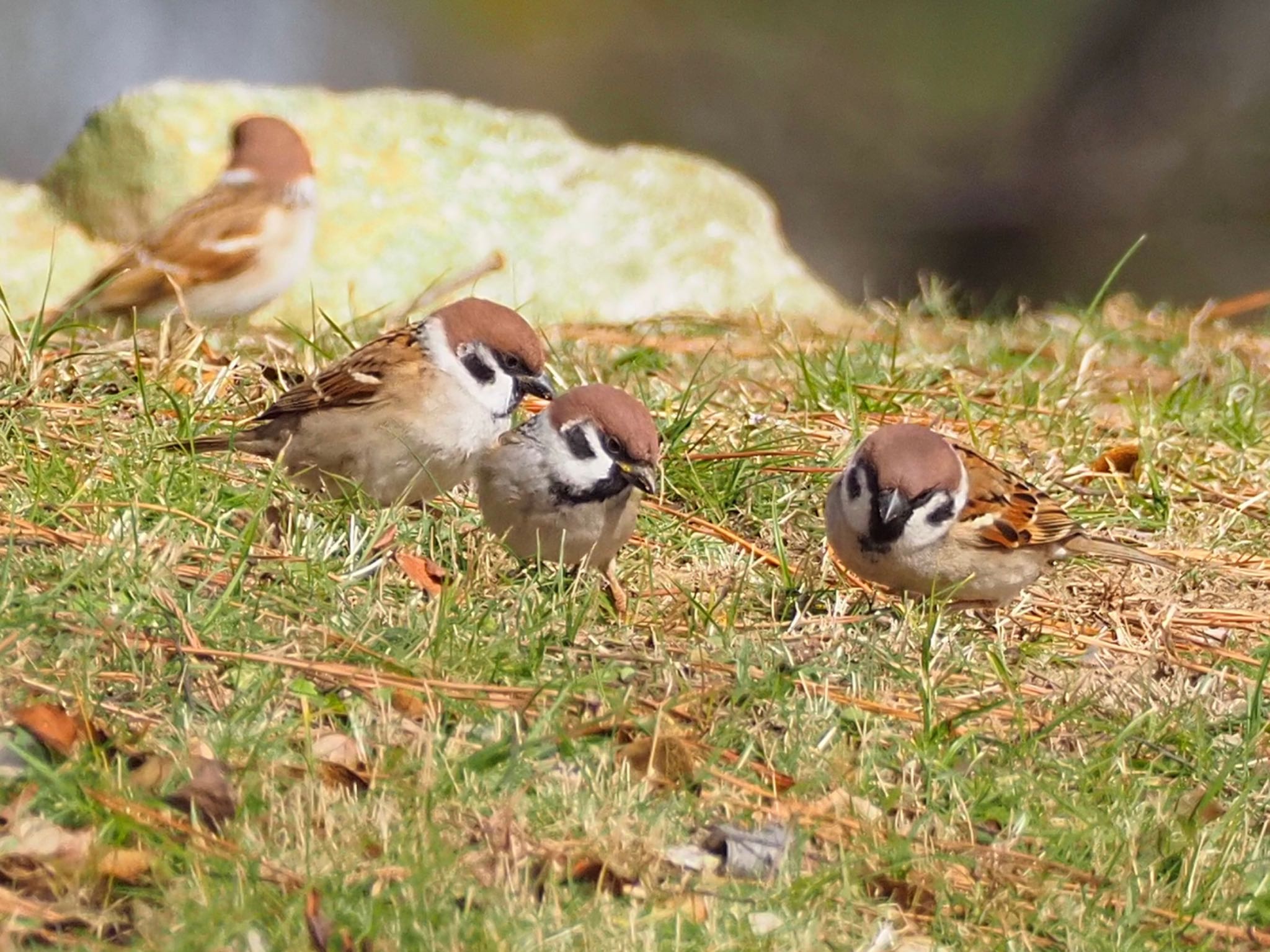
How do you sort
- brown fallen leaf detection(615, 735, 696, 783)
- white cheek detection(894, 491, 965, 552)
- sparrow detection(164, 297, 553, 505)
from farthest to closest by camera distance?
sparrow detection(164, 297, 553, 505), white cheek detection(894, 491, 965, 552), brown fallen leaf detection(615, 735, 696, 783)

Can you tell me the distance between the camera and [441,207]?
9.96 metres

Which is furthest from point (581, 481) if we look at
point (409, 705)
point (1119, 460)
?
point (1119, 460)

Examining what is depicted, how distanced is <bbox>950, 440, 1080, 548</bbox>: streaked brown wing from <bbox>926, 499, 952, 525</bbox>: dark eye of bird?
0.06 meters

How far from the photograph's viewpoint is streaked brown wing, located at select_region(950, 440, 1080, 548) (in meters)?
4.91

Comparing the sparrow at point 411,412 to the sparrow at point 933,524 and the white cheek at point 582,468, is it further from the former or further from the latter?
the sparrow at point 933,524

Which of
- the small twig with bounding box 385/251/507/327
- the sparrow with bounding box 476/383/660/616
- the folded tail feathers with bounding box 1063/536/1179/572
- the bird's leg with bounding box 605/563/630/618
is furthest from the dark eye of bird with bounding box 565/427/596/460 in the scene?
the small twig with bounding box 385/251/507/327

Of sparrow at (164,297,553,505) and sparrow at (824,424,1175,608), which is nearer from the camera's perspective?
sparrow at (824,424,1175,608)

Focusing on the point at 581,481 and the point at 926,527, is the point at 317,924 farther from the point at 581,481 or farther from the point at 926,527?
the point at 926,527

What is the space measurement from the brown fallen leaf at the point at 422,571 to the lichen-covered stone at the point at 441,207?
4.74 metres

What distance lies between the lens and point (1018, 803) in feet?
11.9

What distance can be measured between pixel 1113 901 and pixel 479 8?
17159mm

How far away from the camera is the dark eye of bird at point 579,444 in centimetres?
467

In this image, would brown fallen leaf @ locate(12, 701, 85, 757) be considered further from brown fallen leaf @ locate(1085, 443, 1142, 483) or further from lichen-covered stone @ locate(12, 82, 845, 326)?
lichen-covered stone @ locate(12, 82, 845, 326)

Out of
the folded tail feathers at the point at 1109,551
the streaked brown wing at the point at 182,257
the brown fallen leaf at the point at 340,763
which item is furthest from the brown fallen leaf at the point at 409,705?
the streaked brown wing at the point at 182,257
